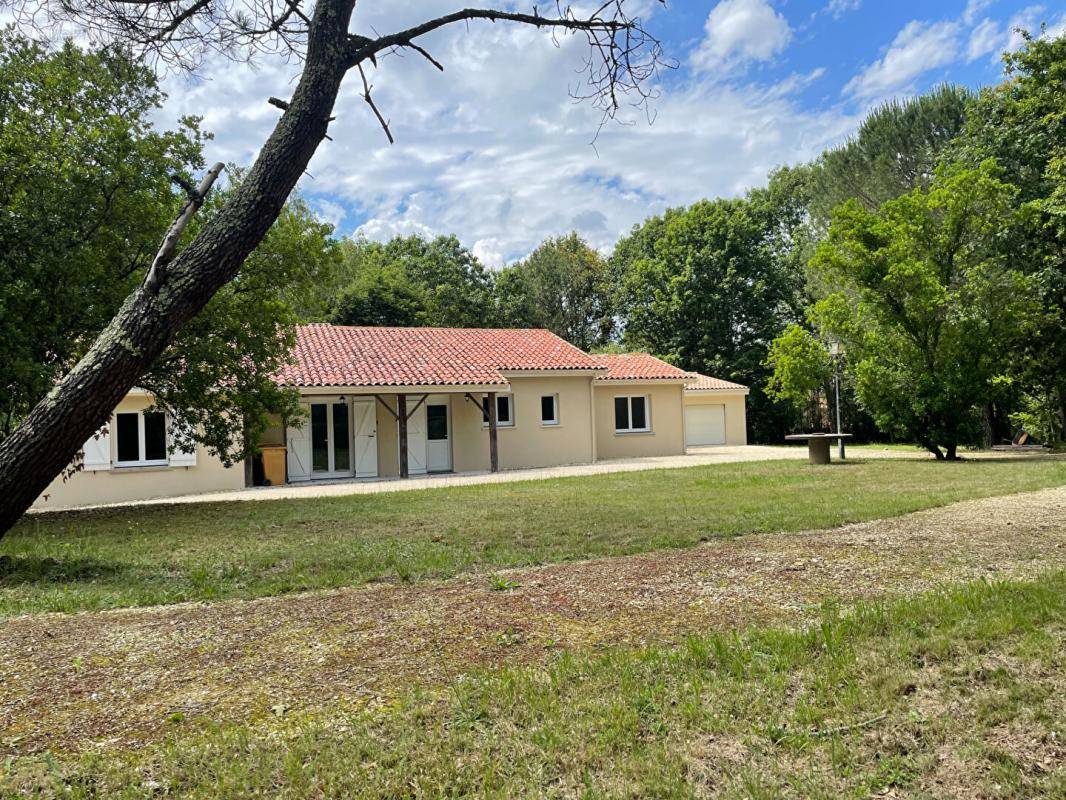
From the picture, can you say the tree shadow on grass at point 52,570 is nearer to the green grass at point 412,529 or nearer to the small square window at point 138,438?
the green grass at point 412,529

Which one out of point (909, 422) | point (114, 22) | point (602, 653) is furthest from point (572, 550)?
point (909, 422)

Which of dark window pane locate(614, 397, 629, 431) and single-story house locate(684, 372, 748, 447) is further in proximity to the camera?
single-story house locate(684, 372, 748, 447)

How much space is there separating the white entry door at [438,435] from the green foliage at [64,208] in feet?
31.1

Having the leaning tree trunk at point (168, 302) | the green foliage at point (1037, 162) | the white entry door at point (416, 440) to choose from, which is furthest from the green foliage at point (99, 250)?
the green foliage at point (1037, 162)

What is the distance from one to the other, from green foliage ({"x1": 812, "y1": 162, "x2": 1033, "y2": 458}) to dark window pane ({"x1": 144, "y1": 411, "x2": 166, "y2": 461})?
16342mm

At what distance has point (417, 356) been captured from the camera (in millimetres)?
21531

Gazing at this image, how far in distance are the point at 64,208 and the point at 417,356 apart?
11277 millimetres

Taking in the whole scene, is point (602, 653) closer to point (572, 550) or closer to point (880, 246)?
point (572, 550)

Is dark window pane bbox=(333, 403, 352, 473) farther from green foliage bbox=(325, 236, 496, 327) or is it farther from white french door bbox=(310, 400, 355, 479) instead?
green foliage bbox=(325, 236, 496, 327)

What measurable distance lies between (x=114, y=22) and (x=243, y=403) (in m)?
8.81

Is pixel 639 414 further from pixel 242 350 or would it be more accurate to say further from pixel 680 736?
pixel 680 736

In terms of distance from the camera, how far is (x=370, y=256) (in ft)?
138

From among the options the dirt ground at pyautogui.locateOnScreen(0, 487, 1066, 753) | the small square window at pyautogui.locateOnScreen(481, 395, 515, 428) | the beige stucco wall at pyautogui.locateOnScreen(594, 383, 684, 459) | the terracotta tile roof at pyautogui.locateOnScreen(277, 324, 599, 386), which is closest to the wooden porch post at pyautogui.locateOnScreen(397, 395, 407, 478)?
the terracotta tile roof at pyautogui.locateOnScreen(277, 324, 599, 386)

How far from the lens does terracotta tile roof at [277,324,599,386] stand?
1888 centimetres
